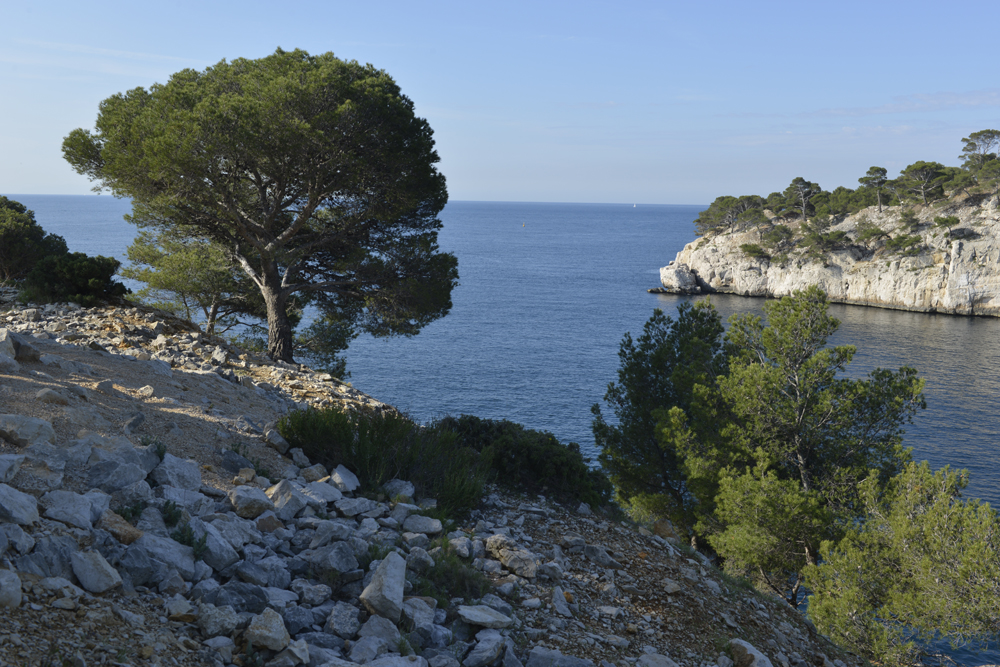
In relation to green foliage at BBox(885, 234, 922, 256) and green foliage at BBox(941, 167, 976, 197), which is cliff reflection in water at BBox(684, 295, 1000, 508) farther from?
green foliage at BBox(941, 167, 976, 197)

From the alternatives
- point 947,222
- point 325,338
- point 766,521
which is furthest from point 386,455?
point 947,222

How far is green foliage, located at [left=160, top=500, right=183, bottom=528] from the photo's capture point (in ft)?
17.5

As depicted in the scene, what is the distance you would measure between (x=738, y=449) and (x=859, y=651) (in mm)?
5796

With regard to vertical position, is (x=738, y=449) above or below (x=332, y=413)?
below

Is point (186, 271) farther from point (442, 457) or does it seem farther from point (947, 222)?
point (947, 222)

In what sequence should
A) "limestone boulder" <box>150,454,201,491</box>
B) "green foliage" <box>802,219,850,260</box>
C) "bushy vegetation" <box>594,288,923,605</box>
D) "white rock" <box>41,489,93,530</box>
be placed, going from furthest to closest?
1. "green foliage" <box>802,219,850,260</box>
2. "bushy vegetation" <box>594,288,923,605</box>
3. "limestone boulder" <box>150,454,201,491</box>
4. "white rock" <box>41,489,93,530</box>

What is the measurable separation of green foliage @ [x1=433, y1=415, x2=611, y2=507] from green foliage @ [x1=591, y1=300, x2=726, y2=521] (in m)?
10.7

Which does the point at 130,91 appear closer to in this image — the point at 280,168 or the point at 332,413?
the point at 280,168

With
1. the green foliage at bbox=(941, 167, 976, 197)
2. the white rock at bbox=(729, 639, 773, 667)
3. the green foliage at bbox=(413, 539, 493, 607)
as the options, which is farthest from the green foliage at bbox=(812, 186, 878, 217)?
the green foliage at bbox=(413, 539, 493, 607)

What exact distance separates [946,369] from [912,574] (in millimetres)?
46282

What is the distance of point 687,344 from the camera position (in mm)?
20938

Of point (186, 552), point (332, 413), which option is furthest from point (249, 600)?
point (332, 413)

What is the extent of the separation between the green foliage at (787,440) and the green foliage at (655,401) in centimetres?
149

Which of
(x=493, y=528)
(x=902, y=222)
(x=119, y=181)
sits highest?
(x=902, y=222)
